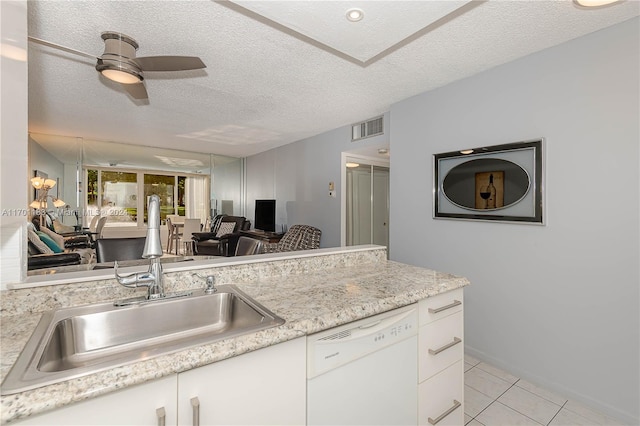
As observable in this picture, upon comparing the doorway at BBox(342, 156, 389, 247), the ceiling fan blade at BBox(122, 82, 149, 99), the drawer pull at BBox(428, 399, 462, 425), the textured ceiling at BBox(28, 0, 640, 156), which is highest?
the textured ceiling at BBox(28, 0, 640, 156)

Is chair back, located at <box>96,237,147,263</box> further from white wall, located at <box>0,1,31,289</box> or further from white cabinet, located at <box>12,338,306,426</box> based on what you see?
white cabinet, located at <box>12,338,306,426</box>

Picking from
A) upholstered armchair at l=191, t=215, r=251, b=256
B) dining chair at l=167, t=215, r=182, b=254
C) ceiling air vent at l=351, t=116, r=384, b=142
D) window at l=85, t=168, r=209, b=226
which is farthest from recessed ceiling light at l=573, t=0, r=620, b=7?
dining chair at l=167, t=215, r=182, b=254

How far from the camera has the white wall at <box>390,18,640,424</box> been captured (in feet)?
6.00

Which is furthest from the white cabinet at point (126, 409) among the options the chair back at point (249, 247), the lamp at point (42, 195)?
the lamp at point (42, 195)

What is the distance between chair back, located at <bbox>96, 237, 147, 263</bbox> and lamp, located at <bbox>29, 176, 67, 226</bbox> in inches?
134

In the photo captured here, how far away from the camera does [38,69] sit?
2.57m

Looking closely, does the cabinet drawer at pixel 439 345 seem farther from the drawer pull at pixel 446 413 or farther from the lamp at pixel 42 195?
the lamp at pixel 42 195

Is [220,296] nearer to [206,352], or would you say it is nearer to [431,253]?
[206,352]

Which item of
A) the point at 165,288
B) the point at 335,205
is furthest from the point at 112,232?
the point at 165,288

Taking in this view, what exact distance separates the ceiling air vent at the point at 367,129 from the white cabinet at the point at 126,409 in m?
3.58

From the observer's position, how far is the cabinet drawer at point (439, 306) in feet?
4.42

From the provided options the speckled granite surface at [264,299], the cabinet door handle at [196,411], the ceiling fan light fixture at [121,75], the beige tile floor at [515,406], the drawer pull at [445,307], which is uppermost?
the ceiling fan light fixture at [121,75]

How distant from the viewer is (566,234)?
2068mm

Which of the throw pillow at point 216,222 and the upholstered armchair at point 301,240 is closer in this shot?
the upholstered armchair at point 301,240
